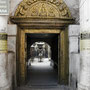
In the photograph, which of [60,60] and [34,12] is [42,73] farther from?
[34,12]

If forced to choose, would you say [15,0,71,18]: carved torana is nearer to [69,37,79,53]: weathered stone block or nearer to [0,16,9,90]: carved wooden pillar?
[69,37,79,53]: weathered stone block

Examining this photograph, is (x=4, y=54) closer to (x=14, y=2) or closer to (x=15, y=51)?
(x=15, y=51)

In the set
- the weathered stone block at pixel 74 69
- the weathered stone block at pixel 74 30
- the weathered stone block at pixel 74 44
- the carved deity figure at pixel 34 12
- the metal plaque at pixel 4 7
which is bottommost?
the weathered stone block at pixel 74 69

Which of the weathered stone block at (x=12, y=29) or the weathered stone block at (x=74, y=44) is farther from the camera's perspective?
the weathered stone block at (x=74, y=44)

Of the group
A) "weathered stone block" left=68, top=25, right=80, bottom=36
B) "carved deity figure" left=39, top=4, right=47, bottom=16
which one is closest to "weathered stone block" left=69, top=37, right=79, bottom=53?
"weathered stone block" left=68, top=25, right=80, bottom=36

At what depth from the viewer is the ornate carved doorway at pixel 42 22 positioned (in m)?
5.06

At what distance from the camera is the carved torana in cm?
511

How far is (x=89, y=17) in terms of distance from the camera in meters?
3.41

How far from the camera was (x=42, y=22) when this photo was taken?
507 centimetres

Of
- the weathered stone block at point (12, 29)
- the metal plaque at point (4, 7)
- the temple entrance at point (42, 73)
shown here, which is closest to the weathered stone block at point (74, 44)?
the temple entrance at point (42, 73)

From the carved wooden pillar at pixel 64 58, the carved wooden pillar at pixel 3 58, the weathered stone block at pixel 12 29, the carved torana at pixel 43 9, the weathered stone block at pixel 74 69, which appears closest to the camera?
the carved wooden pillar at pixel 3 58

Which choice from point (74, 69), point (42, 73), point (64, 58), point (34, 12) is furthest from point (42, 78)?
point (34, 12)

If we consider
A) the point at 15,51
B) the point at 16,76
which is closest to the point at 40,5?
the point at 15,51

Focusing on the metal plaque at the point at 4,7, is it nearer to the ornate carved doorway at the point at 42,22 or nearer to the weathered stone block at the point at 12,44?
the ornate carved doorway at the point at 42,22
